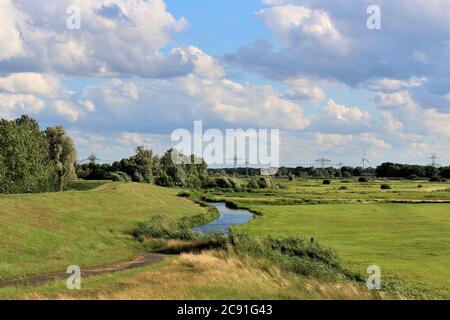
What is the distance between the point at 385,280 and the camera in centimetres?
4100

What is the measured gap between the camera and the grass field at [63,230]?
46.1 metres

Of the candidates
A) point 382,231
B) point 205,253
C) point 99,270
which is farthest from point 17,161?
point 382,231

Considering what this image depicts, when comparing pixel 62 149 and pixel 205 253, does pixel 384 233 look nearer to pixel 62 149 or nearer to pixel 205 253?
pixel 205 253

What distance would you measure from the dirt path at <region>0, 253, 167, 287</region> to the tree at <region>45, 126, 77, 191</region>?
328ft

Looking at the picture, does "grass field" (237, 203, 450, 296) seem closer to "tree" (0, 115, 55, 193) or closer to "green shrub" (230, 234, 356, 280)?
"green shrub" (230, 234, 356, 280)

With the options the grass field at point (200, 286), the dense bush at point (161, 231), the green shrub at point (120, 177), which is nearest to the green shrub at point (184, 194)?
the green shrub at point (120, 177)

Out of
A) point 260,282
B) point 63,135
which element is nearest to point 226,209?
point 63,135

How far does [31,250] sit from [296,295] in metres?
31.8

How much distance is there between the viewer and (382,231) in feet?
250

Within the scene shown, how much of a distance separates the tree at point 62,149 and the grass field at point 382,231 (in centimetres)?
4706

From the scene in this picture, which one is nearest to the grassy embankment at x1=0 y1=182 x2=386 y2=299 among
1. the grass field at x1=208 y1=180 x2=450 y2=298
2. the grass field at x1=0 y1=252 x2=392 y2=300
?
the grass field at x1=0 y1=252 x2=392 y2=300

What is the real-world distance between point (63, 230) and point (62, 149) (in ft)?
300
